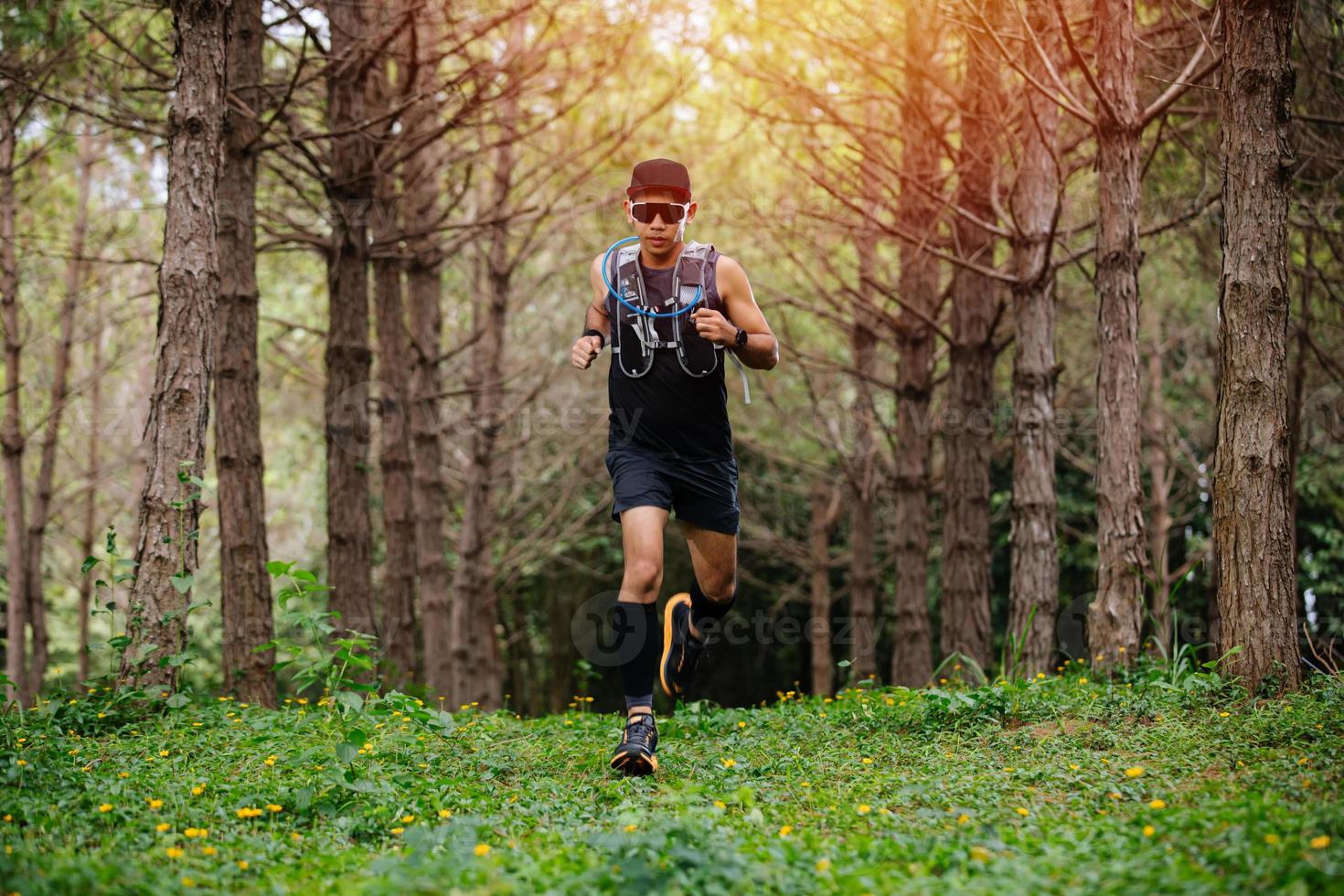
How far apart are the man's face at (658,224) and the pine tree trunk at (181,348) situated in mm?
2291

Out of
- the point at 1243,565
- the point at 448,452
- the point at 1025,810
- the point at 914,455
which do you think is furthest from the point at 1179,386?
the point at 1025,810

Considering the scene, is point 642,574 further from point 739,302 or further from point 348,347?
point 348,347

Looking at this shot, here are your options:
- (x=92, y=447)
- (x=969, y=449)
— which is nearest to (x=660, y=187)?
(x=969, y=449)

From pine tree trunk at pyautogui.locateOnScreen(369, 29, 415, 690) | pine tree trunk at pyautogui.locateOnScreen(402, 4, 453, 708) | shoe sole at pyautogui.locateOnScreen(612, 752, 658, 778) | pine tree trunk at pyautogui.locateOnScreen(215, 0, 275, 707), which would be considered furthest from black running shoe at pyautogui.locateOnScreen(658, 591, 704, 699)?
pine tree trunk at pyautogui.locateOnScreen(402, 4, 453, 708)

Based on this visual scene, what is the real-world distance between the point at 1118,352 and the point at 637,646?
3.20 metres

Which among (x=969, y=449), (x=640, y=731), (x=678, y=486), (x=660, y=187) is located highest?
(x=660, y=187)

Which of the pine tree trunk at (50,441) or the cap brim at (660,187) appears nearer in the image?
the cap brim at (660,187)

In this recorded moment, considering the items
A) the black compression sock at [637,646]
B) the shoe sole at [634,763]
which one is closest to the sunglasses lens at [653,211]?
the black compression sock at [637,646]

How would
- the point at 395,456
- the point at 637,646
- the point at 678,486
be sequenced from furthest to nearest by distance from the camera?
1. the point at 395,456
2. the point at 678,486
3. the point at 637,646

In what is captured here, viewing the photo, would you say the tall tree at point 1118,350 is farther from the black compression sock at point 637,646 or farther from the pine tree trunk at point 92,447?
the pine tree trunk at point 92,447

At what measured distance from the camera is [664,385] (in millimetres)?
4852

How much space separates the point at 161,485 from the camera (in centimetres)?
542

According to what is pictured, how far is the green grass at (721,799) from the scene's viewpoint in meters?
2.85

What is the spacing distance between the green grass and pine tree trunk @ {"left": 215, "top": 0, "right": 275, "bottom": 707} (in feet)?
4.77
